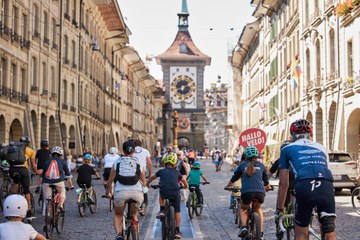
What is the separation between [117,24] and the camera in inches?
2339

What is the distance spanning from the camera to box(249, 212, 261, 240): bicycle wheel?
9500mm

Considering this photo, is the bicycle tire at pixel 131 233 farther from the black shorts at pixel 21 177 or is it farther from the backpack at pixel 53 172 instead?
the black shorts at pixel 21 177

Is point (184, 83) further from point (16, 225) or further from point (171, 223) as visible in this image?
point (16, 225)

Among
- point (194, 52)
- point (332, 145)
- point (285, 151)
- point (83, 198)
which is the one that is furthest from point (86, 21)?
point (194, 52)

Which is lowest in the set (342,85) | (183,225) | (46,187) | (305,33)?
(183,225)

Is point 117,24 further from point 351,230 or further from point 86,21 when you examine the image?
point 351,230

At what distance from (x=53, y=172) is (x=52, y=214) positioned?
96cm

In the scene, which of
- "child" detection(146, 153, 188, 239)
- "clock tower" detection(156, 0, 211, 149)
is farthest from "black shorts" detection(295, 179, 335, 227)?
"clock tower" detection(156, 0, 211, 149)

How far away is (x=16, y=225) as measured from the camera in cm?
603

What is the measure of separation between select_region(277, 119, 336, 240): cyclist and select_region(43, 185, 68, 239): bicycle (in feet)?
19.1

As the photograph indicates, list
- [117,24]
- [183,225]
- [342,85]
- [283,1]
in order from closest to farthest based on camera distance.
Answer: [183,225], [342,85], [283,1], [117,24]

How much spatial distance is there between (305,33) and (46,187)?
28.4m

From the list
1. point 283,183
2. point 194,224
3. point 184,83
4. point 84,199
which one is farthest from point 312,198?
point 184,83

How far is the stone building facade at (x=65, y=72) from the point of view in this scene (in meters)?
31.5
